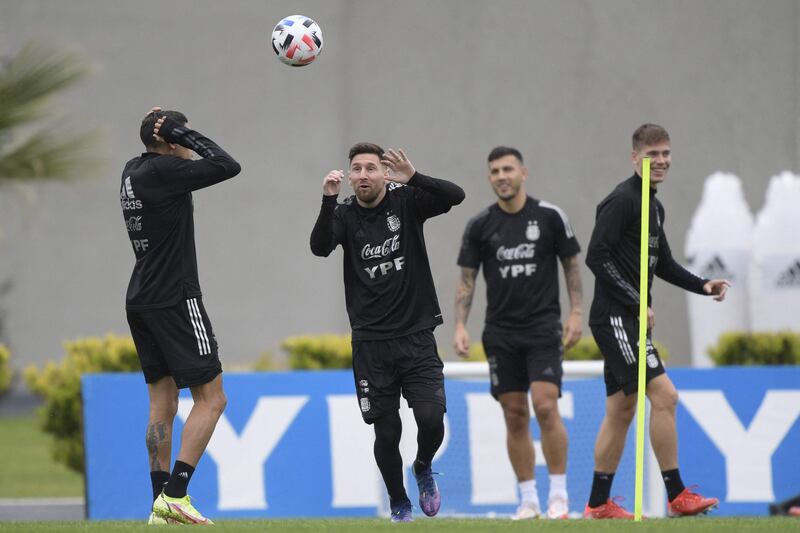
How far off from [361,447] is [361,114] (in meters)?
9.48

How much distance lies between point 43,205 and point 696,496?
17.1 meters

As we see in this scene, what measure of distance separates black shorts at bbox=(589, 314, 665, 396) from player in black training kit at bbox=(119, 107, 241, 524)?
98.2 inches

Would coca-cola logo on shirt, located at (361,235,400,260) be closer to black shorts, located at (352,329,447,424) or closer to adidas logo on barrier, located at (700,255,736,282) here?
black shorts, located at (352,329,447,424)

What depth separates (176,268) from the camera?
7410 mm

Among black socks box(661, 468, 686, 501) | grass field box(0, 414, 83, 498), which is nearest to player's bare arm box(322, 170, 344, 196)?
black socks box(661, 468, 686, 501)

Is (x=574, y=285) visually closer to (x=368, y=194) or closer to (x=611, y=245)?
(x=611, y=245)

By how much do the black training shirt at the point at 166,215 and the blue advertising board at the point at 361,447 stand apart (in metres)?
3.85

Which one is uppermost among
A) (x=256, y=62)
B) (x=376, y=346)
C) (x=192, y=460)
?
(x=256, y=62)

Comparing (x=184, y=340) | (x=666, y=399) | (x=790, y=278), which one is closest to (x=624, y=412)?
(x=666, y=399)

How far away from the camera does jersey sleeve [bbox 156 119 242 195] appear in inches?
288

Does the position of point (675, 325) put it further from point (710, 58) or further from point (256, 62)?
point (256, 62)

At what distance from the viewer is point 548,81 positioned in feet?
60.5

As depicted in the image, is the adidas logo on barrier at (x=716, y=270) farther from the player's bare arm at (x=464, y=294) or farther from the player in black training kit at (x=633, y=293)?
the player in black training kit at (x=633, y=293)

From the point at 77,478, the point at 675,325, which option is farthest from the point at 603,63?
the point at 77,478
